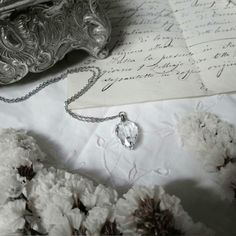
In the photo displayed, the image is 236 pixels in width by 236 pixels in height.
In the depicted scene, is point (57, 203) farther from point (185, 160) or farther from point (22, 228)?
point (185, 160)

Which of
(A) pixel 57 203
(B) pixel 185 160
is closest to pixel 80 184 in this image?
(A) pixel 57 203

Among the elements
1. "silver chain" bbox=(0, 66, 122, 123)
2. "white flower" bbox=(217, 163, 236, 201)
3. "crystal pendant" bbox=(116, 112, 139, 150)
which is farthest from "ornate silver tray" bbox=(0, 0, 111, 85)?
"white flower" bbox=(217, 163, 236, 201)

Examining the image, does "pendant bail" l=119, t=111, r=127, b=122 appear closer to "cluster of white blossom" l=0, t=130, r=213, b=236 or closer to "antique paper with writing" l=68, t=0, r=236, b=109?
"antique paper with writing" l=68, t=0, r=236, b=109

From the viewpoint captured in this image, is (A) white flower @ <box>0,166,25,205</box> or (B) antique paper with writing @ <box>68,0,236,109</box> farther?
(B) antique paper with writing @ <box>68,0,236,109</box>

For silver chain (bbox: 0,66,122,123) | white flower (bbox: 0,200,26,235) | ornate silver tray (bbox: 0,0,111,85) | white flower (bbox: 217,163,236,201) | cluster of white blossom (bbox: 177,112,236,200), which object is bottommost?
white flower (bbox: 217,163,236,201)

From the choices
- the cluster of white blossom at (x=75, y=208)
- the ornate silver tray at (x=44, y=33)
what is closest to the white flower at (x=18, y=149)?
the cluster of white blossom at (x=75, y=208)

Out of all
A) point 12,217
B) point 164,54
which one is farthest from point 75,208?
point 164,54

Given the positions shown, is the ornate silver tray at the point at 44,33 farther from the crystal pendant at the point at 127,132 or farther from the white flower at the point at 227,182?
the white flower at the point at 227,182
